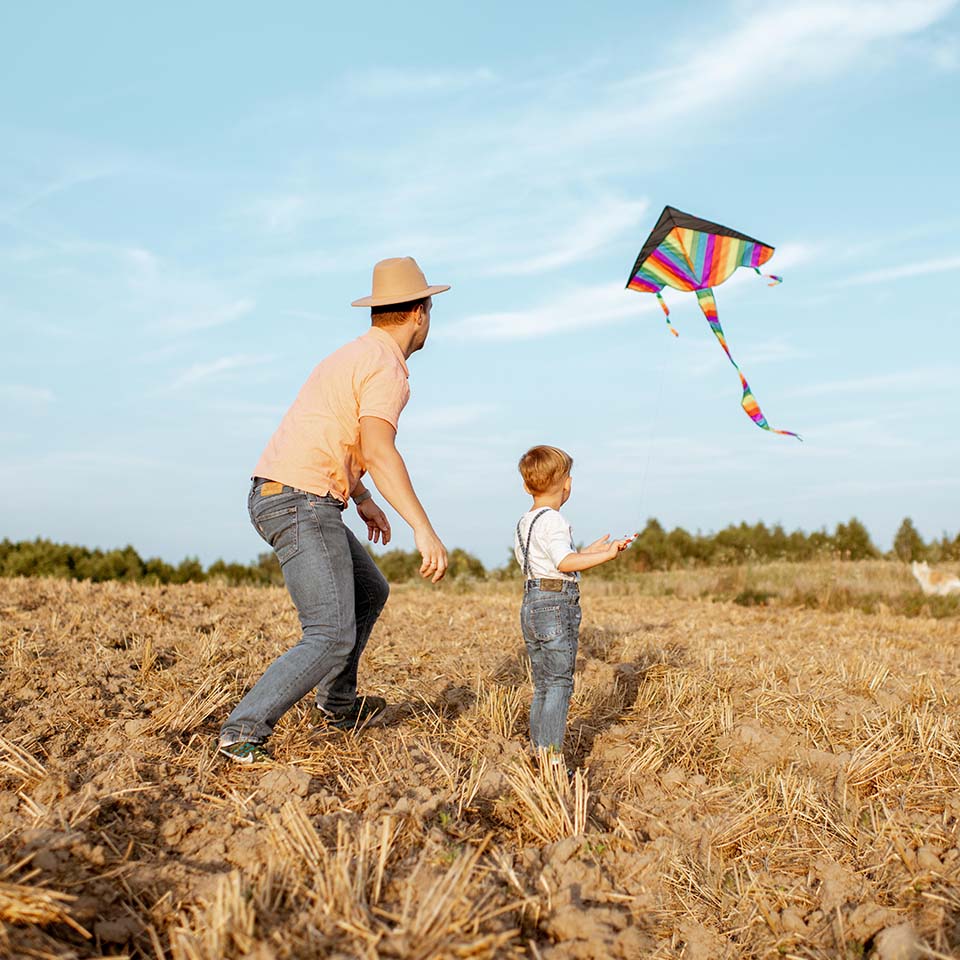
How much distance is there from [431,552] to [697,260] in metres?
3.52

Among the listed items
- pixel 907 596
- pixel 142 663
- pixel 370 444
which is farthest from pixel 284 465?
pixel 907 596

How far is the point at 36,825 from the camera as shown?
3.32 m

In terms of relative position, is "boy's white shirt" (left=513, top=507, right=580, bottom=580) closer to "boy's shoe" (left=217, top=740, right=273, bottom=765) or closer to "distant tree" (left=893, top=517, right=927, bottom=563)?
"boy's shoe" (left=217, top=740, right=273, bottom=765)

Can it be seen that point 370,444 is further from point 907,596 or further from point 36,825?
point 907,596

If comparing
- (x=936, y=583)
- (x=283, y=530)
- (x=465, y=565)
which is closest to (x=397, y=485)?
(x=283, y=530)

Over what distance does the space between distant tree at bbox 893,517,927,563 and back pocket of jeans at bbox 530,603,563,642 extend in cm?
1773

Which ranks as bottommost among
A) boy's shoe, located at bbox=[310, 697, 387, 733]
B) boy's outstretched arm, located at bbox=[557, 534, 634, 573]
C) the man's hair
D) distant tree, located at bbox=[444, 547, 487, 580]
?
boy's shoe, located at bbox=[310, 697, 387, 733]

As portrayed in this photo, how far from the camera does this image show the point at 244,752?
4074 mm

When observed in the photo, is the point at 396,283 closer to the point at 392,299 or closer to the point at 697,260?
the point at 392,299

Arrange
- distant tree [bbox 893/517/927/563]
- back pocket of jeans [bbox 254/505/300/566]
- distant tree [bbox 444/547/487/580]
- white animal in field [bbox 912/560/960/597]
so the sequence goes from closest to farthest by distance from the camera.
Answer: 1. back pocket of jeans [bbox 254/505/300/566]
2. white animal in field [bbox 912/560/960/597]
3. distant tree [bbox 444/547/487/580]
4. distant tree [bbox 893/517/927/563]

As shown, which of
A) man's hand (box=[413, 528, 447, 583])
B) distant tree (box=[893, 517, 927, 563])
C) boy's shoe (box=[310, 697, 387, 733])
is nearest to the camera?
man's hand (box=[413, 528, 447, 583])

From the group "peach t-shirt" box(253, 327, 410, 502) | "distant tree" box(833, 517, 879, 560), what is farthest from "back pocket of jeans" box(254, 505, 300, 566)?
"distant tree" box(833, 517, 879, 560)

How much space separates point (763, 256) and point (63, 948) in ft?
18.9

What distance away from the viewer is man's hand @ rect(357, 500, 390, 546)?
4.93m
